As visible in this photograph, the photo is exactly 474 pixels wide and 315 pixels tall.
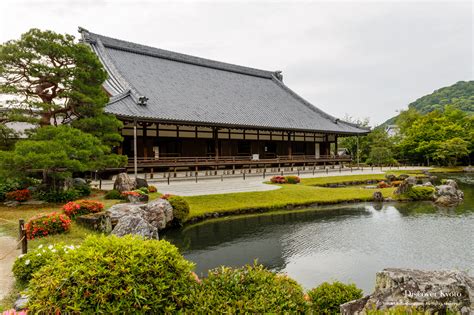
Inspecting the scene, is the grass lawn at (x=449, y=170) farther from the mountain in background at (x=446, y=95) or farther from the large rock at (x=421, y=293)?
the mountain in background at (x=446, y=95)

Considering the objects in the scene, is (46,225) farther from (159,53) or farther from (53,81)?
(159,53)

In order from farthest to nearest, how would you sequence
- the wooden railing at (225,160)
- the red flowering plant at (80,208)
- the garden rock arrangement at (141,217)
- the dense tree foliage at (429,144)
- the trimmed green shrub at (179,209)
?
1. the dense tree foliage at (429,144)
2. the wooden railing at (225,160)
3. the trimmed green shrub at (179,209)
4. the red flowering plant at (80,208)
5. the garden rock arrangement at (141,217)

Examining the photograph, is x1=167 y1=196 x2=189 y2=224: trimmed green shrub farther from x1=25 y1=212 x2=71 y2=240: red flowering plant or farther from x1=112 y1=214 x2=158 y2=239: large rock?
x1=25 y1=212 x2=71 y2=240: red flowering plant

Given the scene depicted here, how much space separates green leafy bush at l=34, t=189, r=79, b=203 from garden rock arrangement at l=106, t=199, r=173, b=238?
157 inches

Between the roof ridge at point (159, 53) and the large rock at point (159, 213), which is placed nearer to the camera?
the large rock at point (159, 213)

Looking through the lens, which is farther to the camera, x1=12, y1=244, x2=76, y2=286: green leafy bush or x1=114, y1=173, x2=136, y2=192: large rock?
x1=114, y1=173, x2=136, y2=192: large rock

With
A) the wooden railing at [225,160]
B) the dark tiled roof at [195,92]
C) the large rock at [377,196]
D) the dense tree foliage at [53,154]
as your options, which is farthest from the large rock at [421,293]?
the wooden railing at [225,160]

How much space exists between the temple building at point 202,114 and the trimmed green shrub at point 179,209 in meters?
8.30

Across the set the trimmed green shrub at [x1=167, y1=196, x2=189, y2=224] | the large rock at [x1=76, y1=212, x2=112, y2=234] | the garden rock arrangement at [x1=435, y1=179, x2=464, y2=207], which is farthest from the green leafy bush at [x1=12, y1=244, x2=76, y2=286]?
the garden rock arrangement at [x1=435, y1=179, x2=464, y2=207]

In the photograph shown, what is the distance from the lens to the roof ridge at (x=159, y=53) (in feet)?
98.2

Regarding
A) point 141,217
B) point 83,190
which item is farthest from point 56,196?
point 141,217

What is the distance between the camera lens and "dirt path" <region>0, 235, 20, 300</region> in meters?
6.04

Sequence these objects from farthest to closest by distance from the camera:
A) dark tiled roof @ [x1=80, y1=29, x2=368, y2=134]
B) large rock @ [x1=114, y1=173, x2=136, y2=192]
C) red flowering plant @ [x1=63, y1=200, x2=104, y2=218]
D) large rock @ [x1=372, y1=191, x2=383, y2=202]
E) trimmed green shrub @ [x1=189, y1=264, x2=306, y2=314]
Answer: dark tiled roof @ [x1=80, y1=29, x2=368, y2=134], large rock @ [x1=372, y1=191, x2=383, y2=202], large rock @ [x1=114, y1=173, x2=136, y2=192], red flowering plant @ [x1=63, y1=200, x2=104, y2=218], trimmed green shrub @ [x1=189, y1=264, x2=306, y2=314]

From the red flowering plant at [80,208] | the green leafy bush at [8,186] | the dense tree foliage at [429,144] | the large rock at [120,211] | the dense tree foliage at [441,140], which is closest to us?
the large rock at [120,211]
